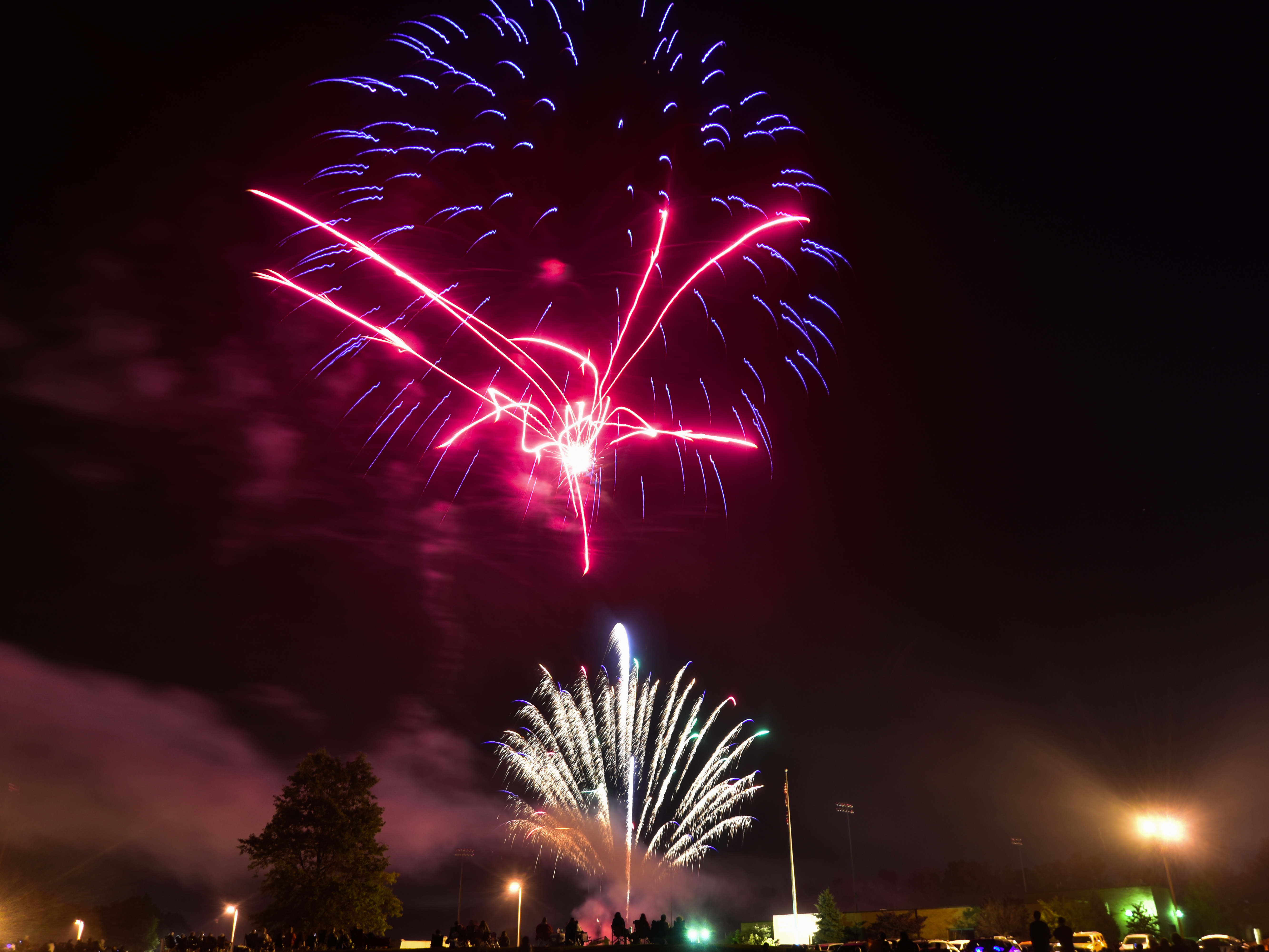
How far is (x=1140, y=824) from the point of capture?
40906mm

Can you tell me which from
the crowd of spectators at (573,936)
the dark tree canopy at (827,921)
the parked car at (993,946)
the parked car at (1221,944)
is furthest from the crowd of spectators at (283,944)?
the dark tree canopy at (827,921)

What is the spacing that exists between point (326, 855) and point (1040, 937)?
121 feet

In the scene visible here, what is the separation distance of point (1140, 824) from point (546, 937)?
96.9 feet

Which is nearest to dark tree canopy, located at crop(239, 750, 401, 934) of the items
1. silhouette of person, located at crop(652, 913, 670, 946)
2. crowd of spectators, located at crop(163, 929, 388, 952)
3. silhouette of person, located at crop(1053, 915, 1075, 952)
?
crowd of spectators, located at crop(163, 929, 388, 952)

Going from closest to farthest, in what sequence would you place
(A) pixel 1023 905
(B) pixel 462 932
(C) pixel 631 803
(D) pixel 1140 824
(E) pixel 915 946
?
(E) pixel 915 946
(B) pixel 462 932
(C) pixel 631 803
(D) pixel 1140 824
(A) pixel 1023 905

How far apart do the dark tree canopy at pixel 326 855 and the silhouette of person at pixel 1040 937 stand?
34.2 m

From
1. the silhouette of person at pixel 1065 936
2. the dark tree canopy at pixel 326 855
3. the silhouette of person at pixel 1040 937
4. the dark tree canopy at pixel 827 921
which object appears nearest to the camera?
the silhouette of person at pixel 1040 937

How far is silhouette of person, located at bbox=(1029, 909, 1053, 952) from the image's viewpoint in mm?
16688

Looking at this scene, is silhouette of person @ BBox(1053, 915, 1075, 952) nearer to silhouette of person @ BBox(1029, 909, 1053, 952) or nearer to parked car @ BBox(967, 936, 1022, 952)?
silhouette of person @ BBox(1029, 909, 1053, 952)

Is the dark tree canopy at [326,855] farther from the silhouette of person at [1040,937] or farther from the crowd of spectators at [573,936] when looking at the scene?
the silhouette of person at [1040,937]

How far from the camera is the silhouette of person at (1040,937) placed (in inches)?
657

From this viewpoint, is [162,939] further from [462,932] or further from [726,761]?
[726,761]

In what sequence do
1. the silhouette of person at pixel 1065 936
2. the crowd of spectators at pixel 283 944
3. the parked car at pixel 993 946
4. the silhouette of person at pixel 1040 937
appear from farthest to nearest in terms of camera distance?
the crowd of spectators at pixel 283 944 → the parked car at pixel 993 946 → the silhouette of person at pixel 1065 936 → the silhouette of person at pixel 1040 937

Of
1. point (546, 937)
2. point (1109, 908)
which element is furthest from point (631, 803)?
point (1109, 908)
